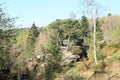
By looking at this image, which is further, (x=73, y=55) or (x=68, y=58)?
(x=73, y=55)

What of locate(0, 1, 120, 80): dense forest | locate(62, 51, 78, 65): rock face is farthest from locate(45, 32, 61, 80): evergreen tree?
locate(62, 51, 78, 65): rock face

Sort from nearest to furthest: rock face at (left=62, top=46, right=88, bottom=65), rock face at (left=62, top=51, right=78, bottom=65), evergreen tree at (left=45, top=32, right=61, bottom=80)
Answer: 1. evergreen tree at (left=45, top=32, right=61, bottom=80)
2. rock face at (left=62, top=51, right=78, bottom=65)
3. rock face at (left=62, top=46, right=88, bottom=65)

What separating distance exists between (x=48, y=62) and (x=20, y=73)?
7.99 meters

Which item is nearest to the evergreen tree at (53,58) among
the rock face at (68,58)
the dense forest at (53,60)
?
the dense forest at (53,60)

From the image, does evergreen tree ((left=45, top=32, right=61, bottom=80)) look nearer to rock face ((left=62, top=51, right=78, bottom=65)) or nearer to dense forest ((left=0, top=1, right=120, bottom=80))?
dense forest ((left=0, top=1, right=120, bottom=80))

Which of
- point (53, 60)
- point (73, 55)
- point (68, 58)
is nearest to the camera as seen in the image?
point (53, 60)

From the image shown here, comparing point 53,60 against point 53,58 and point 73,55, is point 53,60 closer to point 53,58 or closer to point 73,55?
point 53,58

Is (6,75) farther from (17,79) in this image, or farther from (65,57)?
(65,57)

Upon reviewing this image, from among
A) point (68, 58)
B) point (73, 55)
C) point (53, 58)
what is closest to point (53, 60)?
point (53, 58)

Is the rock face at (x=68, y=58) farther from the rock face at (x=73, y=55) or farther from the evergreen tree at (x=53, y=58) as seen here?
the evergreen tree at (x=53, y=58)

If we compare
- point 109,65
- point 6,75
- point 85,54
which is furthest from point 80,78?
point 85,54

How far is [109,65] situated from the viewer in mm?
29250

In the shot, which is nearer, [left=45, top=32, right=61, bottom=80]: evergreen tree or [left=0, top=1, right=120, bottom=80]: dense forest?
[left=0, top=1, right=120, bottom=80]: dense forest

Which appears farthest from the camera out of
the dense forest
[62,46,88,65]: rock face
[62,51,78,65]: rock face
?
[62,46,88,65]: rock face
